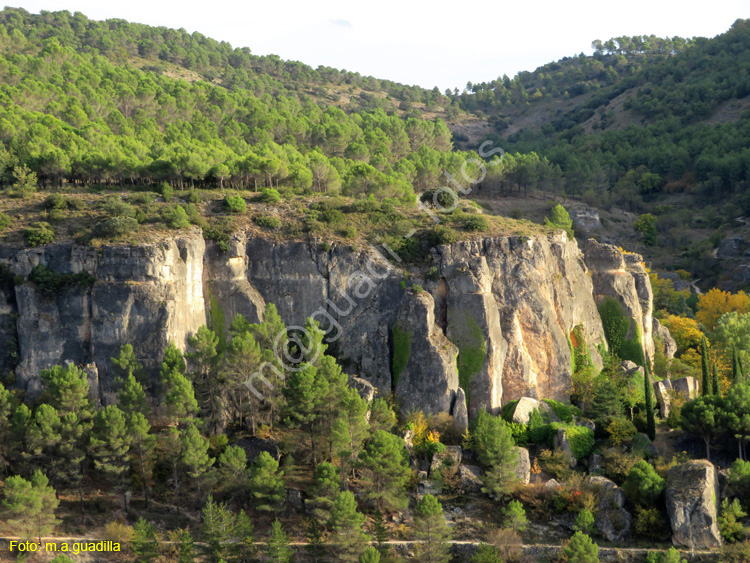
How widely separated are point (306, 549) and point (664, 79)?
5504 inches

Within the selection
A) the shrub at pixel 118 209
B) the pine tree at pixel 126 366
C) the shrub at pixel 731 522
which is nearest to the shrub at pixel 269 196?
the shrub at pixel 118 209

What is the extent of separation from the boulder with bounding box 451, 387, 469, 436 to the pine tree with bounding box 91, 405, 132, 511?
20.8 meters

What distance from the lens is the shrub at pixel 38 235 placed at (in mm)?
48938

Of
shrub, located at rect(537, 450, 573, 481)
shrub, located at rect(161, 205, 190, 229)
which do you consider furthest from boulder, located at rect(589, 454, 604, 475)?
shrub, located at rect(161, 205, 190, 229)

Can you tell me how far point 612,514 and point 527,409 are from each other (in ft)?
29.9

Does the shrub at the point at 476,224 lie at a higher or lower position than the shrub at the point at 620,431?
higher

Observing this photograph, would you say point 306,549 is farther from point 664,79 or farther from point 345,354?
point 664,79

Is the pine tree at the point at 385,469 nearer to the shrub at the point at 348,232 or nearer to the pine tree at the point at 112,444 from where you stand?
the pine tree at the point at 112,444

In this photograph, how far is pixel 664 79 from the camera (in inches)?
5906

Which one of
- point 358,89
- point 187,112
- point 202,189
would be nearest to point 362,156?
point 187,112

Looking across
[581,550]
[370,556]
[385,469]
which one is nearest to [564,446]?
[581,550]

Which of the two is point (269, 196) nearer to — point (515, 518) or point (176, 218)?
point (176, 218)

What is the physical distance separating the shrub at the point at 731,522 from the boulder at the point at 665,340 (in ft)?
66.4

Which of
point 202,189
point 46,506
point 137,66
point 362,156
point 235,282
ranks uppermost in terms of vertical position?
point 137,66
